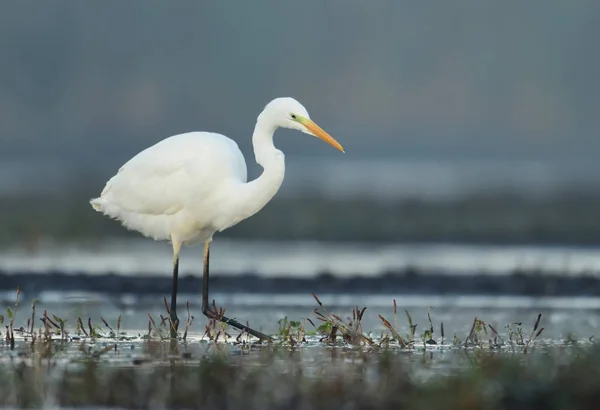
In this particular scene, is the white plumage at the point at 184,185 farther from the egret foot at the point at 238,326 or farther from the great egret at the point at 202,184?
the egret foot at the point at 238,326

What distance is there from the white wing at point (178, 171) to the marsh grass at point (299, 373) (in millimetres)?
1421

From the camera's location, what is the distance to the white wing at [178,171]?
12.0 meters

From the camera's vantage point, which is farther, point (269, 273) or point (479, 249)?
point (479, 249)

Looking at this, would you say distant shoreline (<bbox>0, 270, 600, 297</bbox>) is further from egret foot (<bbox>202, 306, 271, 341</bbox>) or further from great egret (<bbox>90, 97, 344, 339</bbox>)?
egret foot (<bbox>202, 306, 271, 341</bbox>)

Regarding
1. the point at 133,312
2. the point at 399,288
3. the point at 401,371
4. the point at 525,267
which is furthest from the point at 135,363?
the point at 525,267

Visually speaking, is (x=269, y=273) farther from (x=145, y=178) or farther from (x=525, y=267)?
(x=145, y=178)

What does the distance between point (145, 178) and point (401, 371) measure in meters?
4.76

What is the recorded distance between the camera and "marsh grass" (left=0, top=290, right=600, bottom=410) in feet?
24.3

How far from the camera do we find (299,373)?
8.64 metres

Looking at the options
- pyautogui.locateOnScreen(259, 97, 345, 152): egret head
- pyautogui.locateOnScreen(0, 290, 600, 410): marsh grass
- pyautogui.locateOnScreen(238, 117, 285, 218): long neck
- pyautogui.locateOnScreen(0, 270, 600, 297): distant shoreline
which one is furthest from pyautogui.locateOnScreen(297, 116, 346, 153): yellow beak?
pyautogui.locateOnScreen(0, 270, 600, 297): distant shoreline

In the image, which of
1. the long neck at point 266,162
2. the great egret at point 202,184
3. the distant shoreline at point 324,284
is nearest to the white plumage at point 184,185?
the great egret at point 202,184

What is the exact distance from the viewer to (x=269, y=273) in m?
18.0

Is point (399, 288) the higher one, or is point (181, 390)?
point (399, 288)

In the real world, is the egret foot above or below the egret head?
below
